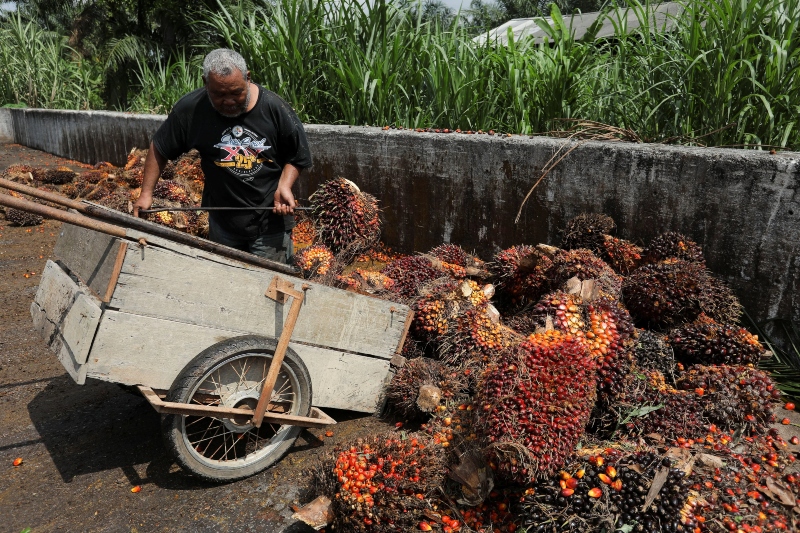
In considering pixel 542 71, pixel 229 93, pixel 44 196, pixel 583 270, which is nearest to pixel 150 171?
pixel 229 93

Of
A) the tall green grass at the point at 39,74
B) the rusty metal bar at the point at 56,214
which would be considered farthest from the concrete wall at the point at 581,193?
the tall green grass at the point at 39,74

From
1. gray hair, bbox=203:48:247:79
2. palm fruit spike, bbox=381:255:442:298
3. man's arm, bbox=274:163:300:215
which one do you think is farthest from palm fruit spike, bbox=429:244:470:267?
gray hair, bbox=203:48:247:79

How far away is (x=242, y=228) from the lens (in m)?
3.55

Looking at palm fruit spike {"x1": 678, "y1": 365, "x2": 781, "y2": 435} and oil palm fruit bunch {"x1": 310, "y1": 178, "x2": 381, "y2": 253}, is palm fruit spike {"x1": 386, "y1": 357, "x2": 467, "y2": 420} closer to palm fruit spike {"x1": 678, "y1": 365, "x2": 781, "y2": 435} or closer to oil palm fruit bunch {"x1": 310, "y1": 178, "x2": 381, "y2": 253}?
palm fruit spike {"x1": 678, "y1": 365, "x2": 781, "y2": 435}

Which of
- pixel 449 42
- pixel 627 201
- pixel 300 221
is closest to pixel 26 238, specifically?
pixel 300 221

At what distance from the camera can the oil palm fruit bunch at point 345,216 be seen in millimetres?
4945

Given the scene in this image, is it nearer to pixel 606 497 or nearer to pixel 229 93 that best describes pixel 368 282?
pixel 229 93

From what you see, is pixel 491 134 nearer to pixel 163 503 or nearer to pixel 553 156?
pixel 553 156

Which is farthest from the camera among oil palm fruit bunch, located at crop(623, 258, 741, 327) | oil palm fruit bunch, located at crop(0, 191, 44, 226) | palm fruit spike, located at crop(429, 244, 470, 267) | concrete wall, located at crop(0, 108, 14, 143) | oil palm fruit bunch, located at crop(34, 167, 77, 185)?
concrete wall, located at crop(0, 108, 14, 143)

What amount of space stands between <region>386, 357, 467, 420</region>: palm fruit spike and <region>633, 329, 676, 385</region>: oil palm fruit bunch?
0.83 metres

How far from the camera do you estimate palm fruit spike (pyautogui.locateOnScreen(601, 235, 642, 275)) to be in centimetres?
356

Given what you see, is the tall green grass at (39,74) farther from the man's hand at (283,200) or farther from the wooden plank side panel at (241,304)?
the wooden plank side panel at (241,304)

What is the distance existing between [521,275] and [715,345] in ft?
3.76

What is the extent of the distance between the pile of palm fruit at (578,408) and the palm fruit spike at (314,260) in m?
0.52
